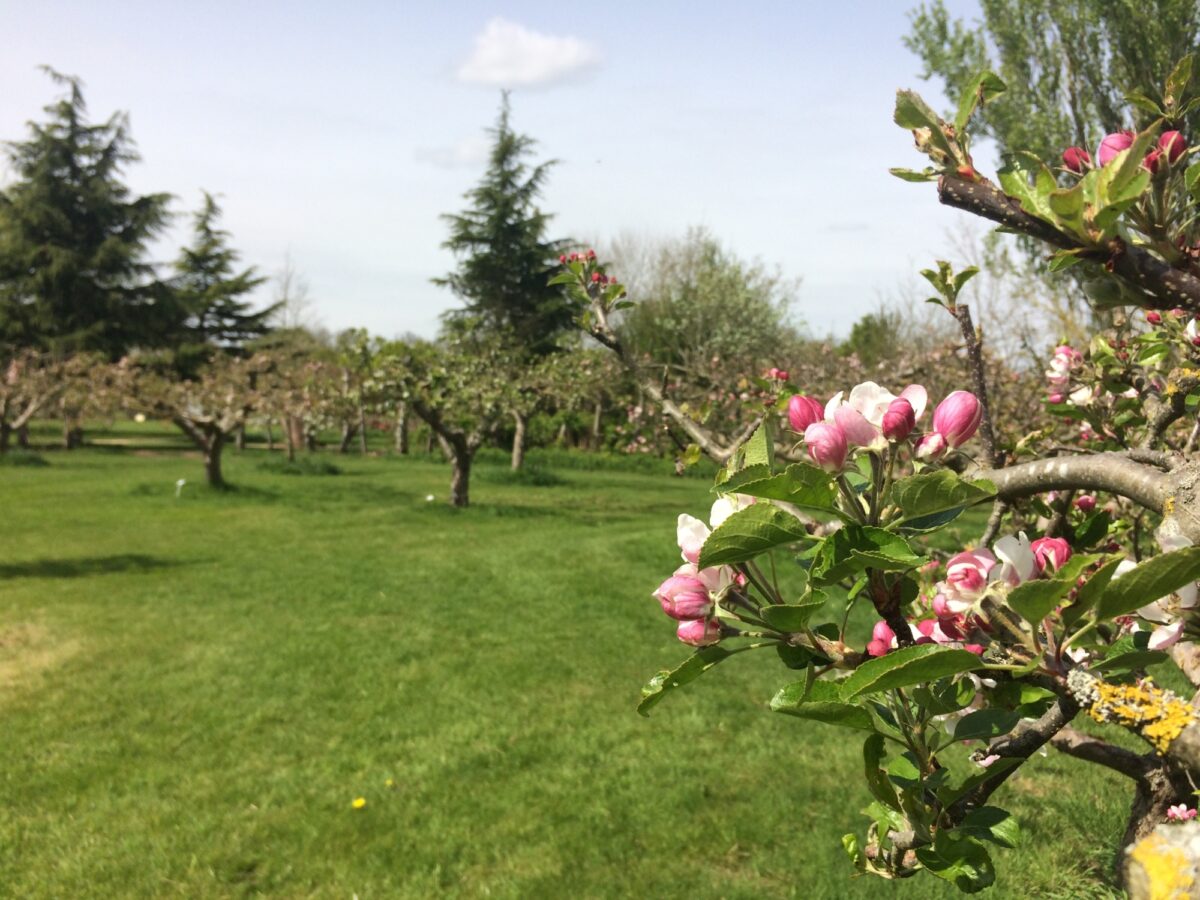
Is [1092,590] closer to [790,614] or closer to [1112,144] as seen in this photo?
[790,614]

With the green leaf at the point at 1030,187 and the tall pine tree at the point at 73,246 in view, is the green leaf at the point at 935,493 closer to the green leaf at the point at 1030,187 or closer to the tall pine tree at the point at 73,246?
the green leaf at the point at 1030,187

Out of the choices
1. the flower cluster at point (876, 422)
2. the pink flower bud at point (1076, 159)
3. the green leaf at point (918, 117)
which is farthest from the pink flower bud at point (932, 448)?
the pink flower bud at point (1076, 159)

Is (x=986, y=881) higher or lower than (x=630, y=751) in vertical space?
higher

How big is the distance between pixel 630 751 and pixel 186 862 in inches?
86.4

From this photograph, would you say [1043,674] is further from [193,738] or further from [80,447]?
[80,447]

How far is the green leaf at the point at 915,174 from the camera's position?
38.6 inches

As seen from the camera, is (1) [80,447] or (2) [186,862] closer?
(2) [186,862]

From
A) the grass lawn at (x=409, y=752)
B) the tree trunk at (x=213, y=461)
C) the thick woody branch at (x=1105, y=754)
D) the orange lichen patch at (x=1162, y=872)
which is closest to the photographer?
the orange lichen patch at (x=1162, y=872)

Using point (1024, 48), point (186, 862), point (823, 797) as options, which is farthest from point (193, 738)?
point (1024, 48)

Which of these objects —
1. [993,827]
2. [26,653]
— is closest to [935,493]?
[993,827]

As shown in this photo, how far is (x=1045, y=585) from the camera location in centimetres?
70

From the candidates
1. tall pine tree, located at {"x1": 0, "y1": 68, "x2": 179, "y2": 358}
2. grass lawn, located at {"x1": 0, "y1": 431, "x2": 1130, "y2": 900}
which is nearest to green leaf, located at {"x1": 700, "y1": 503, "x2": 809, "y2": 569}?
grass lawn, located at {"x1": 0, "y1": 431, "x2": 1130, "y2": 900}

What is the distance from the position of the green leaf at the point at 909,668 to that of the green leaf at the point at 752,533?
0.44 ft

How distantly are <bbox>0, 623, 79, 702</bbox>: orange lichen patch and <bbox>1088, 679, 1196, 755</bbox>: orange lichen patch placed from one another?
20.7 ft
